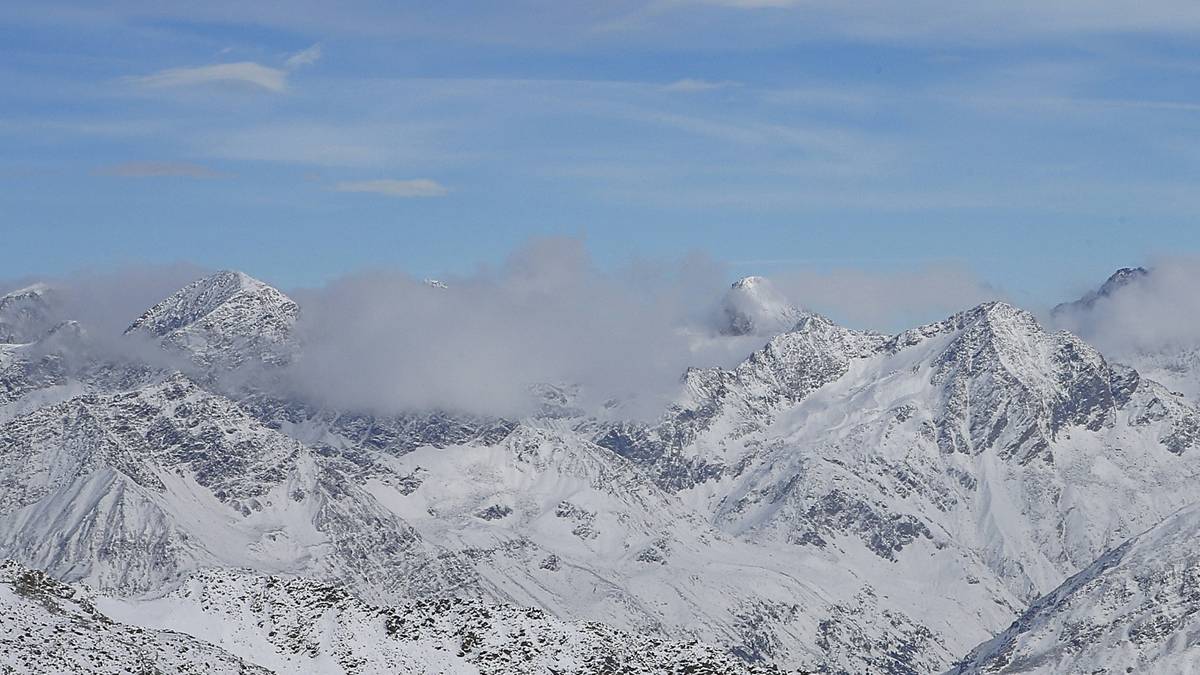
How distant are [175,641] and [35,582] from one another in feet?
38.9

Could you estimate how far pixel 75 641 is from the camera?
5172 inches

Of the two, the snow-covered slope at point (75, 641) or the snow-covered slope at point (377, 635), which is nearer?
the snow-covered slope at point (75, 641)

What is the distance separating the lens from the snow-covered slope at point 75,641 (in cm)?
12656

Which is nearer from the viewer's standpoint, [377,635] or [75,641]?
[75,641]

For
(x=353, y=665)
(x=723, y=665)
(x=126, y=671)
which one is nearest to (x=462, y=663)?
(x=353, y=665)

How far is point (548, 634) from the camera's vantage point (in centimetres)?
16362

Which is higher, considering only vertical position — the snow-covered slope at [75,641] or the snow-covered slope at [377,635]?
the snow-covered slope at [75,641]

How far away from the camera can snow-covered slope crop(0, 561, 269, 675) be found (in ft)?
415

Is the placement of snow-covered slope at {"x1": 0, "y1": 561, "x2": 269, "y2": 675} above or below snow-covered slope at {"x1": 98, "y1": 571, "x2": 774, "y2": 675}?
above

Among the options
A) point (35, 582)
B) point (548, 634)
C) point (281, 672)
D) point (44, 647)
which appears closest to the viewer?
point (44, 647)

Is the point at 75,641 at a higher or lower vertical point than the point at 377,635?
higher

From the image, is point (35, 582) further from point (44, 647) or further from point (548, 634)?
point (548, 634)

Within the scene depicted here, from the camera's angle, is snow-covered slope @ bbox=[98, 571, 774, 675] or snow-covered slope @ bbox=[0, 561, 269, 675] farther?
snow-covered slope @ bbox=[98, 571, 774, 675]

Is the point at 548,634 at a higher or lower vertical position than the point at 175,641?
lower
